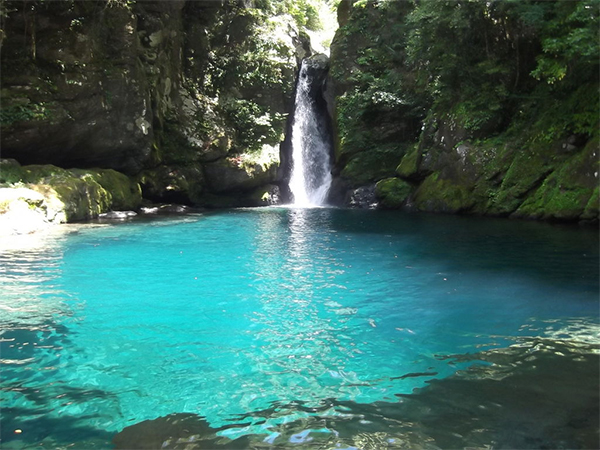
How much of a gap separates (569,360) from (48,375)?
4606 mm

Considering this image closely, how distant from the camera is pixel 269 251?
10.1 metres

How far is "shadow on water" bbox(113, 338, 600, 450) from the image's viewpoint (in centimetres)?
296

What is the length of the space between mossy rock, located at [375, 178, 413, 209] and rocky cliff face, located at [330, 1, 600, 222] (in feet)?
0.15

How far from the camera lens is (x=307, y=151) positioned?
87.4ft

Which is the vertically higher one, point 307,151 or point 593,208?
point 307,151

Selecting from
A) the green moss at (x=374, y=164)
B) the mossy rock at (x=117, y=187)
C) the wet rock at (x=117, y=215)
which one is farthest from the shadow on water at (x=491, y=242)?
the green moss at (x=374, y=164)

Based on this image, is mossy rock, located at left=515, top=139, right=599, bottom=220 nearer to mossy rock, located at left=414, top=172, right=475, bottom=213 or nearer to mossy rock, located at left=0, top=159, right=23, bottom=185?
mossy rock, located at left=414, top=172, right=475, bottom=213

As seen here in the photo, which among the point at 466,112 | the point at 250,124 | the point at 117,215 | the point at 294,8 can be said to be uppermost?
the point at 294,8

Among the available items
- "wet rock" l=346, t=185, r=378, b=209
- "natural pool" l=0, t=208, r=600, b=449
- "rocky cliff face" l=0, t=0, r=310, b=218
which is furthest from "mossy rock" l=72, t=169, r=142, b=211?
"wet rock" l=346, t=185, r=378, b=209

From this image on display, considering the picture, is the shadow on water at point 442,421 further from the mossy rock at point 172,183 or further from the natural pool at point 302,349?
the mossy rock at point 172,183

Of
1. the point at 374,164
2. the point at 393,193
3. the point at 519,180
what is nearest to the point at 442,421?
the point at 519,180

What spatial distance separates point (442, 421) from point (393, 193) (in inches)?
693

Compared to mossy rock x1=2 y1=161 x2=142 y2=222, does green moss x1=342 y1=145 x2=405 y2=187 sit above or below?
above

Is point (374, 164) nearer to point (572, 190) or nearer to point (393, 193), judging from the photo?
point (393, 193)
